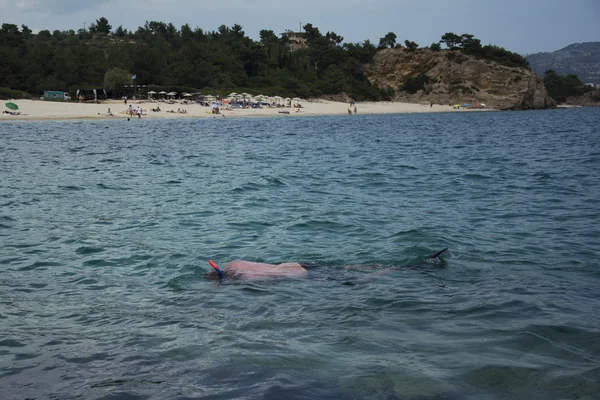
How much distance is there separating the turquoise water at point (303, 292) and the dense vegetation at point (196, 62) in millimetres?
68341

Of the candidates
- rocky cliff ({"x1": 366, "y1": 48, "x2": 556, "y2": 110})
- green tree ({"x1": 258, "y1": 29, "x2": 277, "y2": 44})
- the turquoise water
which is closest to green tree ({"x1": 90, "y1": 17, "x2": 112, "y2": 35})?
green tree ({"x1": 258, "y1": 29, "x2": 277, "y2": 44})

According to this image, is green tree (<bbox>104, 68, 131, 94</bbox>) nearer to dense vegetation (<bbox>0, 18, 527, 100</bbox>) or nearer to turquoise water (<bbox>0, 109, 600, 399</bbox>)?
dense vegetation (<bbox>0, 18, 527, 100</bbox>)

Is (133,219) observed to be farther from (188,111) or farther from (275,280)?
(188,111)

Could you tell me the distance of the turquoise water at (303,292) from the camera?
5125mm

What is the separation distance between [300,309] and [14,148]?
27.7m

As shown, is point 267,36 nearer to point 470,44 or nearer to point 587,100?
point 470,44

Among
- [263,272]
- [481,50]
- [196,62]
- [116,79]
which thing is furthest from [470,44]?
[263,272]

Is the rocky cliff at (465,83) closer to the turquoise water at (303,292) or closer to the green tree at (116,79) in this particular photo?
the green tree at (116,79)

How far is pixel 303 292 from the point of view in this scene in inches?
305

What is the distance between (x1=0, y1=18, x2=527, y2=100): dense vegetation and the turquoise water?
224 ft

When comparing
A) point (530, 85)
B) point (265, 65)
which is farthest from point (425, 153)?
point (530, 85)

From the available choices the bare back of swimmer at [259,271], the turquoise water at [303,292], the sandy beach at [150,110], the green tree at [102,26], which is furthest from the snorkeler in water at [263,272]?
the green tree at [102,26]

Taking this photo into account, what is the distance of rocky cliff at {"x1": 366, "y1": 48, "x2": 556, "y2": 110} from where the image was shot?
125125 millimetres

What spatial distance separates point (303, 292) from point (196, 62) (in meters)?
105
